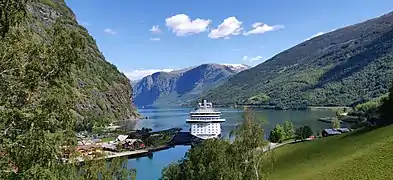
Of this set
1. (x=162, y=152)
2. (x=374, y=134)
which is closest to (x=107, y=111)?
(x=162, y=152)

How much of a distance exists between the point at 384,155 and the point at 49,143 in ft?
106

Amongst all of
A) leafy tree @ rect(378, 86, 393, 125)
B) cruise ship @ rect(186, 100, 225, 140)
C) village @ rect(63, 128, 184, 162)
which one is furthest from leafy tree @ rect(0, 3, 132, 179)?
cruise ship @ rect(186, 100, 225, 140)

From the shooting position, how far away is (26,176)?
8.66 metres

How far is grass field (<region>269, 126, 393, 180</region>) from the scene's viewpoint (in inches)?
1277

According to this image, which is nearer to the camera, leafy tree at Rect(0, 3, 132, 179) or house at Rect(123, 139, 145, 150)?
leafy tree at Rect(0, 3, 132, 179)

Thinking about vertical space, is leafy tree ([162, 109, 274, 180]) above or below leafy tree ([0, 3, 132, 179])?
below

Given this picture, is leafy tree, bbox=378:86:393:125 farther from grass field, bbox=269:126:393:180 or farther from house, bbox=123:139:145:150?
house, bbox=123:139:145:150

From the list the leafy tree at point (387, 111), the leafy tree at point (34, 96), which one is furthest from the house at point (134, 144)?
the leafy tree at point (34, 96)

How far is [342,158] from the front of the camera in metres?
37.5

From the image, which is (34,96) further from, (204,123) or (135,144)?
(135,144)

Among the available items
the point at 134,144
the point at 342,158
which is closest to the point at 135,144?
the point at 134,144

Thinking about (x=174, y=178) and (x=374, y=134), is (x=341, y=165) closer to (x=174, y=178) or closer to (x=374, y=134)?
(x=374, y=134)

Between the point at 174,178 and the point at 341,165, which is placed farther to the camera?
the point at 341,165

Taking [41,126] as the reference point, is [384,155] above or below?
below
